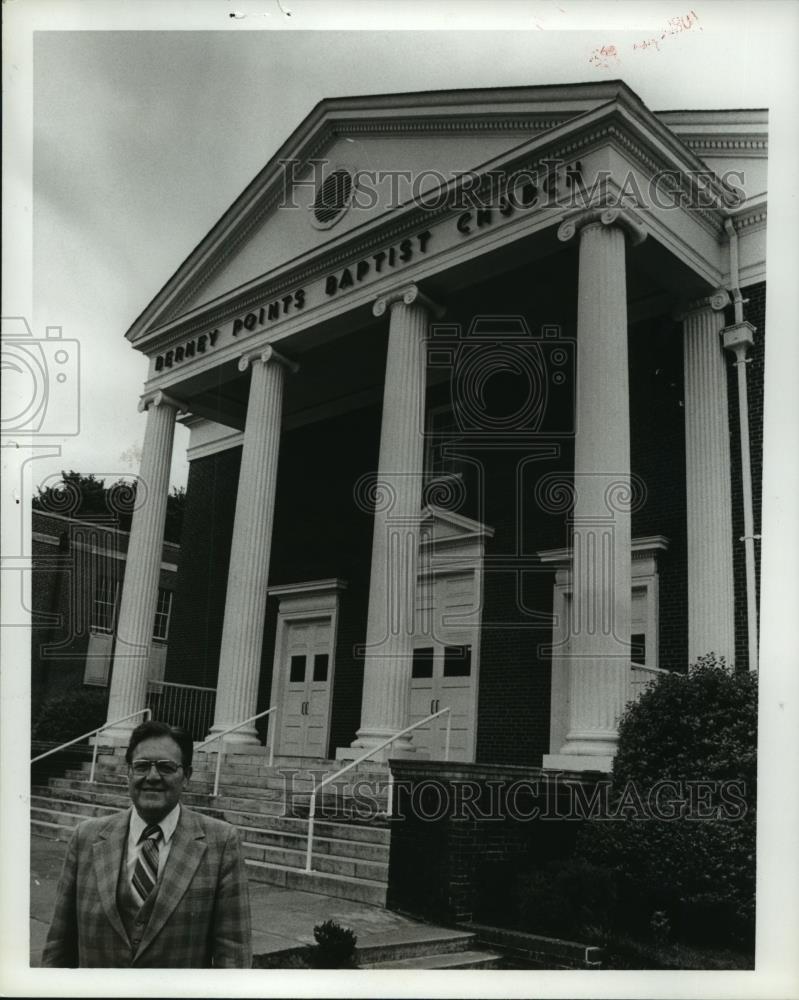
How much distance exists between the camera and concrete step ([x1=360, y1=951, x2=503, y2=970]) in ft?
22.7

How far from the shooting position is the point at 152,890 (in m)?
4.10

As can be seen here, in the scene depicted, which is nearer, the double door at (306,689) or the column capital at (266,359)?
the column capital at (266,359)

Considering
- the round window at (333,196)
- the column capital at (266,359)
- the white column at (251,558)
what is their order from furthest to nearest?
the column capital at (266,359) → the white column at (251,558) → the round window at (333,196)

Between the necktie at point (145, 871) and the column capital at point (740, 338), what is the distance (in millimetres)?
9806

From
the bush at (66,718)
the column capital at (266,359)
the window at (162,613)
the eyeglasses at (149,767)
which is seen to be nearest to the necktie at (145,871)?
the eyeglasses at (149,767)

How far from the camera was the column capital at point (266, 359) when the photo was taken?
14578 mm

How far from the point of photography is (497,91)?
36.1 ft

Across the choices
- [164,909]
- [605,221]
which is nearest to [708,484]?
[605,221]

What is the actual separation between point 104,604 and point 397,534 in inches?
300

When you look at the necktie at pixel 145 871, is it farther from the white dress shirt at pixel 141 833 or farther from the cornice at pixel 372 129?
the cornice at pixel 372 129

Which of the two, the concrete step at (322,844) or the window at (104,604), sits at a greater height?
the window at (104,604)

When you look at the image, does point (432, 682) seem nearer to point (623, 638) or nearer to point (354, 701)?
point (354, 701)

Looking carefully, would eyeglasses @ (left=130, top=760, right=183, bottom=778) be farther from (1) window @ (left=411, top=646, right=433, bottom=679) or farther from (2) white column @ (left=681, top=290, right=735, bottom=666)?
(1) window @ (left=411, top=646, right=433, bottom=679)

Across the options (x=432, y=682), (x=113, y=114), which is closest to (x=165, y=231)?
(x=113, y=114)
